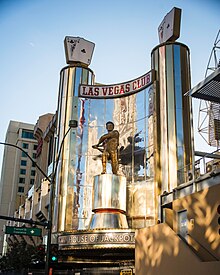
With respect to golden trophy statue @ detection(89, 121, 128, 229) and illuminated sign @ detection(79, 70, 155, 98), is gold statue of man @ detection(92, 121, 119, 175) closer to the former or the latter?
golden trophy statue @ detection(89, 121, 128, 229)

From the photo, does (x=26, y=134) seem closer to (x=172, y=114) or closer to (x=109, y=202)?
(x=109, y=202)

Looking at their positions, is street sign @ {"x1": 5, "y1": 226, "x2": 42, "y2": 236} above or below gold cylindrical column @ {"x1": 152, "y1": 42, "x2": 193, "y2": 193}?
below

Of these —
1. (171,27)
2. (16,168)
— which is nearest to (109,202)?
(171,27)

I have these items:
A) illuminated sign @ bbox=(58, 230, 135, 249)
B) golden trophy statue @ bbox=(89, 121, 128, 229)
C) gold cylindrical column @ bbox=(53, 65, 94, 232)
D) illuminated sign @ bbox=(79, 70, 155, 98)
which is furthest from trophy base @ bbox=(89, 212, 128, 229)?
illuminated sign @ bbox=(79, 70, 155, 98)

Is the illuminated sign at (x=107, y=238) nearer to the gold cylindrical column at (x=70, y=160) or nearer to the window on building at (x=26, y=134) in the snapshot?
the gold cylindrical column at (x=70, y=160)

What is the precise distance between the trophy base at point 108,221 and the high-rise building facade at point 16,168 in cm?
6141

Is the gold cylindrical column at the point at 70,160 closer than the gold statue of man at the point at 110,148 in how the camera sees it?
No

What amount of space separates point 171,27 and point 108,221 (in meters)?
16.7

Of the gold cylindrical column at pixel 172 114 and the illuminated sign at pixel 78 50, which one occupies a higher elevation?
the illuminated sign at pixel 78 50

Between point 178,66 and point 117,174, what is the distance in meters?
9.84

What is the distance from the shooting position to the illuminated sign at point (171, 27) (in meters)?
33.5

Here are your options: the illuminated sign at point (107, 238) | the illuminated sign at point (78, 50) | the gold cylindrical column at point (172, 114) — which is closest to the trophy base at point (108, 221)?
the illuminated sign at point (107, 238)

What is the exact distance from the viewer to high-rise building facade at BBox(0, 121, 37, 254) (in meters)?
91.1

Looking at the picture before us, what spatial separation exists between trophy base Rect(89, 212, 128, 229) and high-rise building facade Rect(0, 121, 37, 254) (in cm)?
6141
